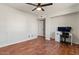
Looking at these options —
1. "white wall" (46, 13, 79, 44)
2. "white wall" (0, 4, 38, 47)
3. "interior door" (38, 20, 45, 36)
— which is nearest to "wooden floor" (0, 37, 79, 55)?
"white wall" (0, 4, 38, 47)

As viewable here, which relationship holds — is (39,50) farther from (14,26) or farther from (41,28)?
(41,28)

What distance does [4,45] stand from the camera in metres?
4.34

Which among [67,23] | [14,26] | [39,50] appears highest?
[67,23]

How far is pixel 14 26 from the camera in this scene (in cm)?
488

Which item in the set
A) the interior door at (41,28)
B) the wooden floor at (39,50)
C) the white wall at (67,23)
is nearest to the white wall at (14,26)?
the wooden floor at (39,50)

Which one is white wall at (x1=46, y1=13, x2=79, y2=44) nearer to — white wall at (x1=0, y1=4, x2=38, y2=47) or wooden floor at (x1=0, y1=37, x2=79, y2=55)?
wooden floor at (x1=0, y1=37, x2=79, y2=55)

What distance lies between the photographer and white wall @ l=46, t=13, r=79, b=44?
5.14 m

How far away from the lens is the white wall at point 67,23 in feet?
16.9

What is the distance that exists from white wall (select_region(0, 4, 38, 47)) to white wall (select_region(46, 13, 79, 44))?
4.81 feet

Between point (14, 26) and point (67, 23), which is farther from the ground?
point (67, 23)

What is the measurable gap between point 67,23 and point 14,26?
10.7 ft

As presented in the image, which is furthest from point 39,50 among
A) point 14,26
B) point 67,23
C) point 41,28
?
point 41,28

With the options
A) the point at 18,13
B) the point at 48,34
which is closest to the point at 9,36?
the point at 18,13
